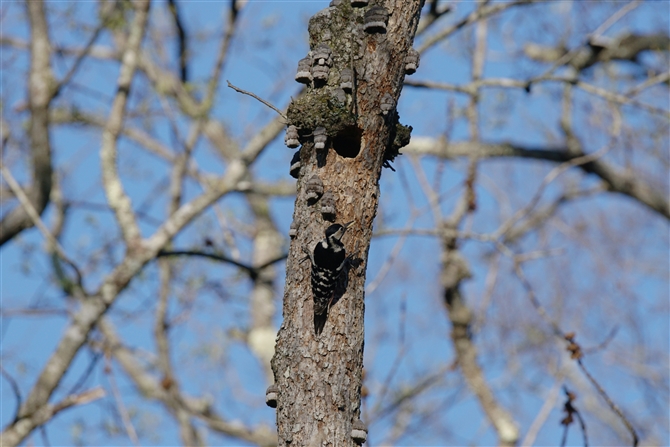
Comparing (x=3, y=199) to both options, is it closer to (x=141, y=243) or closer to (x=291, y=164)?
(x=141, y=243)

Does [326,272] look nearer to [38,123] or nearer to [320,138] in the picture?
[320,138]

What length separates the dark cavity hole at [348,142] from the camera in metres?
3.59

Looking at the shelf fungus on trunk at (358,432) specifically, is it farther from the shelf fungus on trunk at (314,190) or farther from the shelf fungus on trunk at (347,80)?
the shelf fungus on trunk at (347,80)

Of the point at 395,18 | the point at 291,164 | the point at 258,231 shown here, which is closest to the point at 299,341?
the point at 291,164

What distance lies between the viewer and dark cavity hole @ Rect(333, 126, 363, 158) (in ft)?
11.8

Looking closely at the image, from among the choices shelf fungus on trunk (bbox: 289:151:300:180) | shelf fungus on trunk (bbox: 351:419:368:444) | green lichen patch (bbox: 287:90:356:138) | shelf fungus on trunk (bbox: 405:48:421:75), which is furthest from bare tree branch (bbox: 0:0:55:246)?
shelf fungus on trunk (bbox: 351:419:368:444)

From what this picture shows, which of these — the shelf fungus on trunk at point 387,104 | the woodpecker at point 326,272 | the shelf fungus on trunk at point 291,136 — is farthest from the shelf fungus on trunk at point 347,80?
the woodpecker at point 326,272

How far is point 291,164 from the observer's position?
377 cm

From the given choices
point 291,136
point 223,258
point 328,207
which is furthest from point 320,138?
point 223,258

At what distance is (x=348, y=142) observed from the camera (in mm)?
3695

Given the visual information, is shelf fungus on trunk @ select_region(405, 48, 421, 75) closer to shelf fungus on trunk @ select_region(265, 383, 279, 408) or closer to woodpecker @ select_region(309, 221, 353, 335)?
woodpecker @ select_region(309, 221, 353, 335)

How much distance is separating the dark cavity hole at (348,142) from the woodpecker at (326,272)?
492 mm

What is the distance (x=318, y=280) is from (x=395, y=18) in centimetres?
144

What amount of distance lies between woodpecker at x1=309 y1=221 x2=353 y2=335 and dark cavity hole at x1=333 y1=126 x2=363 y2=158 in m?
0.49
